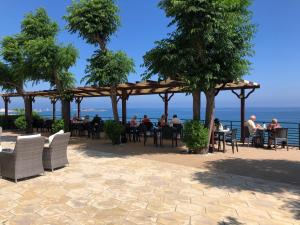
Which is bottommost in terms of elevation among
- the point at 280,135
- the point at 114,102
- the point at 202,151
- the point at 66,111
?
the point at 202,151

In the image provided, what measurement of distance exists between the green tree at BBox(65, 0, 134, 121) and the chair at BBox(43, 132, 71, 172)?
4705 millimetres

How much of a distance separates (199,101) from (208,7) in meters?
2.97

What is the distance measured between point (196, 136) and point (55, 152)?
427cm

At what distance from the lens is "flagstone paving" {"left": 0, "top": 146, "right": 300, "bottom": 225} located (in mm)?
4227

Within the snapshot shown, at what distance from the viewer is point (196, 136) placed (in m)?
9.21

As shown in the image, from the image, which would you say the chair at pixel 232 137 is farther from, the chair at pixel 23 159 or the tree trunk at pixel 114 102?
the chair at pixel 23 159

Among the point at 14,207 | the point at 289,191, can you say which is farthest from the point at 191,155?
the point at 14,207

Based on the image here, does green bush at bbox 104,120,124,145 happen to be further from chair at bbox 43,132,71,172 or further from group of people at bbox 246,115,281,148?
group of people at bbox 246,115,281,148

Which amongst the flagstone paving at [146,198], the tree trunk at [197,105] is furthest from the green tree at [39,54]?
the flagstone paving at [146,198]

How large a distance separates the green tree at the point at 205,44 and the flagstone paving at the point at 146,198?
10.5ft

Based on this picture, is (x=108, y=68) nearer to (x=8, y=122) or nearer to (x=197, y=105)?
(x=197, y=105)

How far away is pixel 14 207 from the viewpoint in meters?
4.62

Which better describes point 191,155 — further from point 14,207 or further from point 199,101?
point 14,207

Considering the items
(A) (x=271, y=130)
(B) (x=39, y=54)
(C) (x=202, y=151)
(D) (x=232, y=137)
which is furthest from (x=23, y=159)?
(A) (x=271, y=130)
